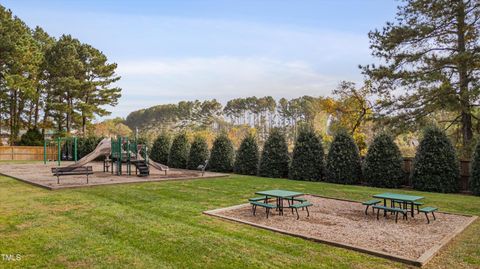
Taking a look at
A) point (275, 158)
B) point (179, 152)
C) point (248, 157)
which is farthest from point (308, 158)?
point (179, 152)

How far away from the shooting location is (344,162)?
46.7 feet

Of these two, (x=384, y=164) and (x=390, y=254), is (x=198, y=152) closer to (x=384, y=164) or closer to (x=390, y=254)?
(x=384, y=164)

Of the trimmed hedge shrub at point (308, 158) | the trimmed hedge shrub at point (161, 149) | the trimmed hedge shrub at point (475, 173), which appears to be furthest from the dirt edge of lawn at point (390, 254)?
the trimmed hedge shrub at point (161, 149)

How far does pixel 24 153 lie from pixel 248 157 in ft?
76.2

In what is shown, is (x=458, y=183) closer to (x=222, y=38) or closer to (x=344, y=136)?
(x=344, y=136)

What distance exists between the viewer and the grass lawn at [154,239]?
177 inches

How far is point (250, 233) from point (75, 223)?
3.34 m

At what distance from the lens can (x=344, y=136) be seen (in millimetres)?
14492

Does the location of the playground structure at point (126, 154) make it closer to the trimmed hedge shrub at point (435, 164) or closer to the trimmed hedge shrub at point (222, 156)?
the trimmed hedge shrub at point (222, 156)

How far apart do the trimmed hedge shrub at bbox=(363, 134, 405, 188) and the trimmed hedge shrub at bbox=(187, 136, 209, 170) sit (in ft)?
30.6

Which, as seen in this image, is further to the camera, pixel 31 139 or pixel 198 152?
pixel 31 139

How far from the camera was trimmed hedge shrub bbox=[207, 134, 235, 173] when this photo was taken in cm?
1867

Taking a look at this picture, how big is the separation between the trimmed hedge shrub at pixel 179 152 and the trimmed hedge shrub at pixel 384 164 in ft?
36.6

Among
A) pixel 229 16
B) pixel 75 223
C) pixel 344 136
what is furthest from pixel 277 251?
pixel 344 136
